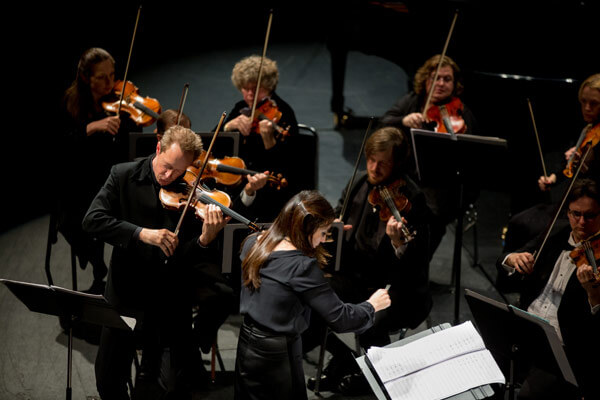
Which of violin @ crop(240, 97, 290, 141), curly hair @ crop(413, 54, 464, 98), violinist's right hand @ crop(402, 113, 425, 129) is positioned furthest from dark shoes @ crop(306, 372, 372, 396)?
curly hair @ crop(413, 54, 464, 98)

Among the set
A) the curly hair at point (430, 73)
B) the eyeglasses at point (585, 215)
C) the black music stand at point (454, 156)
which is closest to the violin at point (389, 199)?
the black music stand at point (454, 156)

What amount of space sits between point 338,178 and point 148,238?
9.31 ft

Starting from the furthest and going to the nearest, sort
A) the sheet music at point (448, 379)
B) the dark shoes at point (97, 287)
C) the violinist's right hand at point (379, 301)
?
the dark shoes at point (97, 287), the violinist's right hand at point (379, 301), the sheet music at point (448, 379)

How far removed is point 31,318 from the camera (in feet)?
13.0

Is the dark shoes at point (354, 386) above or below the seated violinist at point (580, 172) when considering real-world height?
below

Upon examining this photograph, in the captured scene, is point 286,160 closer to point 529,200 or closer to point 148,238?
point 148,238

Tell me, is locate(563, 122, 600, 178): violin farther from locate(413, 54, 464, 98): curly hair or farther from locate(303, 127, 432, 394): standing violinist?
locate(303, 127, 432, 394): standing violinist

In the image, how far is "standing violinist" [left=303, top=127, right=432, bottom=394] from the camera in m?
3.44

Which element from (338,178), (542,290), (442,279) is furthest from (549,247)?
(338,178)

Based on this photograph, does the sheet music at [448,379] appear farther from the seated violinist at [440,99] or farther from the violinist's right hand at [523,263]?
the seated violinist at [440,99]

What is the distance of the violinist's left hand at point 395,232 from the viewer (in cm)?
329

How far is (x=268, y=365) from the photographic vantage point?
272 centimetres

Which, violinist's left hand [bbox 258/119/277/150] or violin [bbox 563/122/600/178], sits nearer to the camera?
violin [bbox 563/122/600/178]

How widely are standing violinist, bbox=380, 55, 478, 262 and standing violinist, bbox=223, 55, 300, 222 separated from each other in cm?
79
